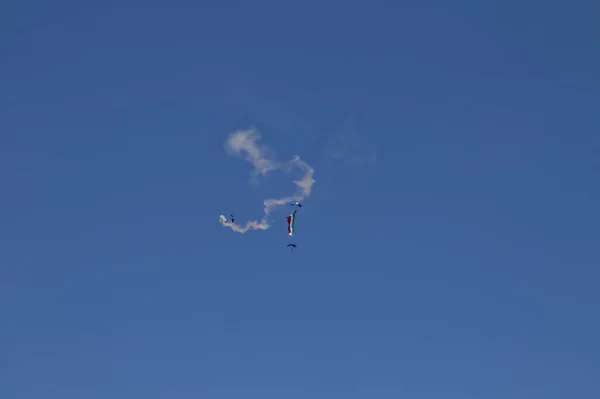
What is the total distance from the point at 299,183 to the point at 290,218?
6.62 m

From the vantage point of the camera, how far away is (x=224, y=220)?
362 feet

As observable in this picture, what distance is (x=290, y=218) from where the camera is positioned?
11150cm

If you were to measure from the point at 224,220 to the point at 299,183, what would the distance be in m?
12.2

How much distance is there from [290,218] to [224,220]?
940cm

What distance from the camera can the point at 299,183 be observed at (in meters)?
107
